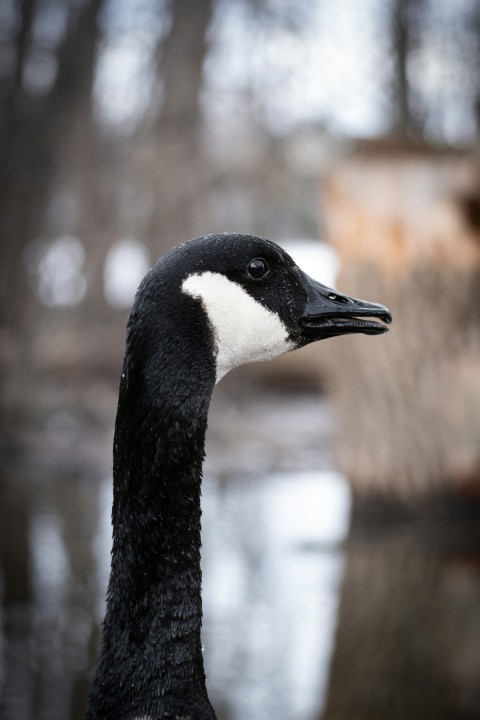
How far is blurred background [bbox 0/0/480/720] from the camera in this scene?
3.22 metres

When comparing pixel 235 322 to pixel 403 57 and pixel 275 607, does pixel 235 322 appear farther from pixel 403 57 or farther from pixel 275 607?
pixel 403 57

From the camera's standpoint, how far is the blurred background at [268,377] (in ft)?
10.6

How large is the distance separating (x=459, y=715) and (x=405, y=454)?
190 centimetres

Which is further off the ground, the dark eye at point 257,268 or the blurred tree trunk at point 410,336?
the blurred tree trunk at point 410,336

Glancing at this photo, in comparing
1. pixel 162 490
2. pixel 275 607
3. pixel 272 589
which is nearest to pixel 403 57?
pixel 272 589

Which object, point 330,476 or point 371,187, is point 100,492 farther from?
point 371,187

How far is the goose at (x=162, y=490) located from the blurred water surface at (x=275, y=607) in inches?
52.1

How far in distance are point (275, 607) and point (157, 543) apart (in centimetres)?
216

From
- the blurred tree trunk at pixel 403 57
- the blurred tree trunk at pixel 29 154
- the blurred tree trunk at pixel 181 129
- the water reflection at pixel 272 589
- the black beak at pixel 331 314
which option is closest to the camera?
the black beak at pixel 331 314

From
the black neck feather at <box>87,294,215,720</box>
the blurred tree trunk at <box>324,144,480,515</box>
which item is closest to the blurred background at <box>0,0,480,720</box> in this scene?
the blurred tree trunk at <box>324,144,480,515</box>

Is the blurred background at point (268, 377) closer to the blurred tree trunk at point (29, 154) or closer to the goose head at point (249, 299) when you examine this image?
the blurred tree trunk at point (29, 154)

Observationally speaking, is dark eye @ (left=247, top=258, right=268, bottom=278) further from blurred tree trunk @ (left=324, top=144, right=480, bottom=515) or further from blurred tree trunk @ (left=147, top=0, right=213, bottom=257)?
blurred tree trunk @ (left=147, top=0, right=213, bottom=257)

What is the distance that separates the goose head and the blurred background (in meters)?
1.47

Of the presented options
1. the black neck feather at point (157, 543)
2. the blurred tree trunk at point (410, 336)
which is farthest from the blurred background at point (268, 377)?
the black neck feather at point (157, 543)
